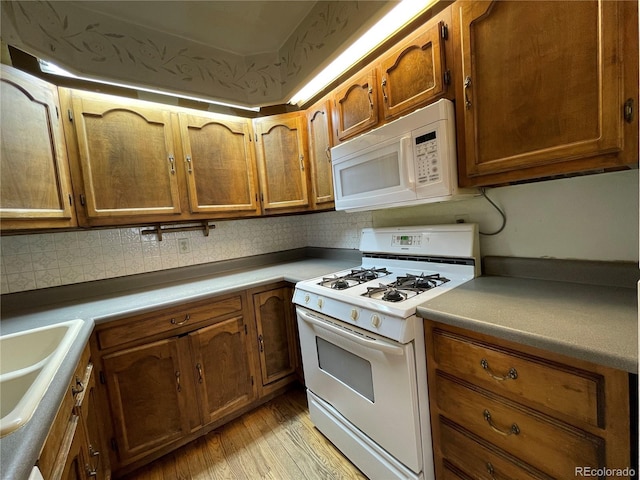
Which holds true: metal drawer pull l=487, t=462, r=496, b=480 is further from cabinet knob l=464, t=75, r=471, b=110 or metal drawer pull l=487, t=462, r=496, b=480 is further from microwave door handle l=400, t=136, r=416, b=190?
cabinet knob l=464, t=75, r=471, b=110

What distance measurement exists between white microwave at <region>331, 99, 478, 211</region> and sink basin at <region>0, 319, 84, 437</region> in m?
1.42

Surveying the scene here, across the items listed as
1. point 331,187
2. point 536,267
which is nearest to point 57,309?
point 331,187

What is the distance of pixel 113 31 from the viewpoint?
151 centimetres

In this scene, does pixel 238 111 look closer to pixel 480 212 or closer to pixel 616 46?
pixel 480 212

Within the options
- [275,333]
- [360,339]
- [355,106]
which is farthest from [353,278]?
[355,106]

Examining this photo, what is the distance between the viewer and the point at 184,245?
2066 millimetres

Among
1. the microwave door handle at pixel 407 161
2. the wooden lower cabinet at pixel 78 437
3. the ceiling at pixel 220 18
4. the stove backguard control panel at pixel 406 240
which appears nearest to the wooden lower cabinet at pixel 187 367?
the wooden lower cabinet at pixel 78 437

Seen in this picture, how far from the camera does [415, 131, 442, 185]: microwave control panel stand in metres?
1.18

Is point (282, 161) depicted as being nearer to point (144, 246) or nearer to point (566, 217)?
point (144, 246)

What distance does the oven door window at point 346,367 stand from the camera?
1243 millimetres

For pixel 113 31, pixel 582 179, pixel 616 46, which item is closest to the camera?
pixel 616 46

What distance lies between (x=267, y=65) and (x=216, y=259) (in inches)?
59.2

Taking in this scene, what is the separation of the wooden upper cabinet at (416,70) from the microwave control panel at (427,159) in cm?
17
